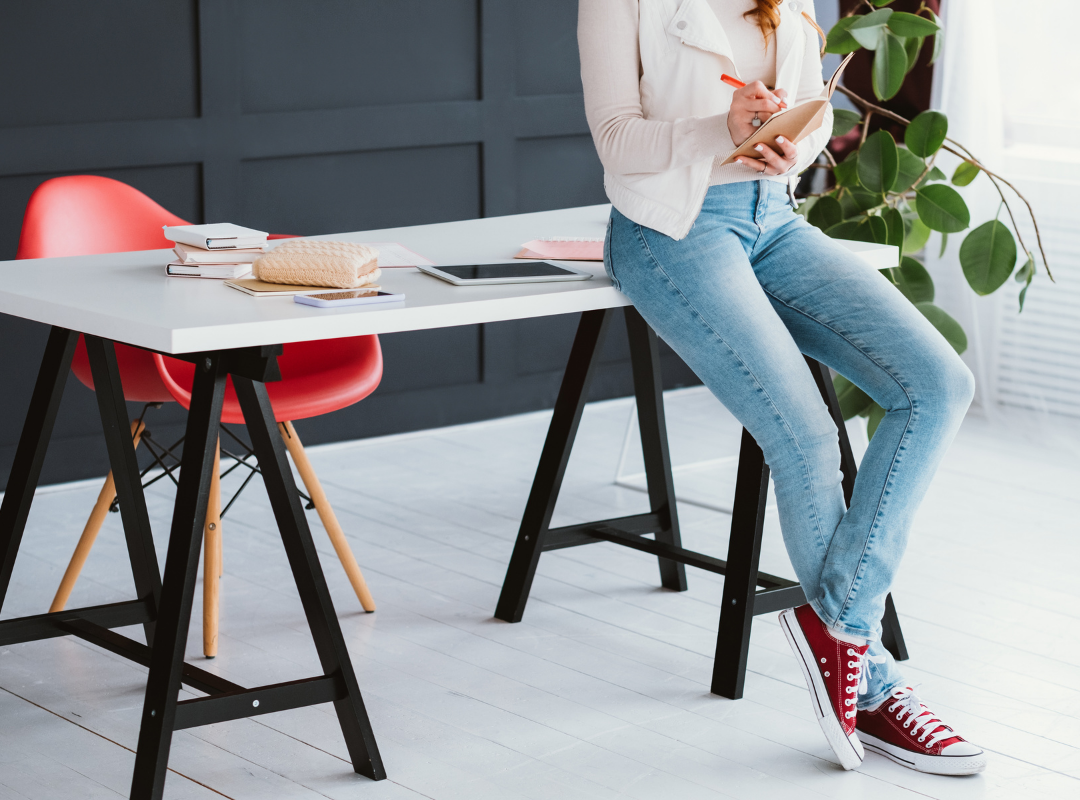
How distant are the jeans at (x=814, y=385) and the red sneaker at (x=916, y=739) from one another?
25mm

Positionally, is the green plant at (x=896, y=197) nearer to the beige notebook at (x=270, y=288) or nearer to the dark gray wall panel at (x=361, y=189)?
the dark gray wall panel at (x=361, y=189)

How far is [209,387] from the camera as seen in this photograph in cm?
185

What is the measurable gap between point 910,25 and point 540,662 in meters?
1.63

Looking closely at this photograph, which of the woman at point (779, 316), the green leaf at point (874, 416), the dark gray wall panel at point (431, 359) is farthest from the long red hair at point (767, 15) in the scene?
the dark gray wall panel at point (431, 359)

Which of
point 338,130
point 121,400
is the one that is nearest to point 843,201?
point 338,130

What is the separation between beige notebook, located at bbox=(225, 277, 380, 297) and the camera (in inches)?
76.6

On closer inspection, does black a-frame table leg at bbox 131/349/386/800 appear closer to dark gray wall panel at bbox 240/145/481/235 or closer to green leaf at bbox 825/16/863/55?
green leaf at bbox 825/16/863/55

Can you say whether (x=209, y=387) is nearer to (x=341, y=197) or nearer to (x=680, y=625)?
(x=680, y=625)

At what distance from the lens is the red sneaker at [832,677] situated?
2.03 meters

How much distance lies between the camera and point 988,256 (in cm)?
316

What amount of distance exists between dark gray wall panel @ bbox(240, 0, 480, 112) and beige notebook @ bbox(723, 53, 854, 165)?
2060mm

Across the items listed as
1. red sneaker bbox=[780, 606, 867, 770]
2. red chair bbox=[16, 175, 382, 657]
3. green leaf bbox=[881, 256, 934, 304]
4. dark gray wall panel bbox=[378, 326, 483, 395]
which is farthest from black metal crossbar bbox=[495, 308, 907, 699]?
dark gray wall panel bbox=[378, 326, 483, 395]

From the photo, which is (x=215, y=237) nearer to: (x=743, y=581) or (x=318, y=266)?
(x=318, y=266)

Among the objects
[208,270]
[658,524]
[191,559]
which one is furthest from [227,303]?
[658,524]
